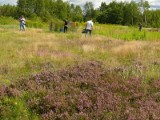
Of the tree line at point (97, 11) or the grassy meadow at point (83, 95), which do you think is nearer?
the grassy meadow at point (83, 95)

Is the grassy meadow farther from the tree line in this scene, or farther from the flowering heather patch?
the tree line

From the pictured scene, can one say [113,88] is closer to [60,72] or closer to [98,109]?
[98,109]

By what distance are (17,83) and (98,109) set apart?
2.80m

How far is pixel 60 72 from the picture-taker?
32.7 ft

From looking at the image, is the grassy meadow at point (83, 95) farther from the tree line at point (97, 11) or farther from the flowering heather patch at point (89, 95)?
the tree line at point (97, 11)

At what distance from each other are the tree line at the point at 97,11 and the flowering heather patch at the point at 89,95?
109037 mm

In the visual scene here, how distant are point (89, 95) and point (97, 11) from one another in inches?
4889

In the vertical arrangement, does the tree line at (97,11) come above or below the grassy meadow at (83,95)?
above

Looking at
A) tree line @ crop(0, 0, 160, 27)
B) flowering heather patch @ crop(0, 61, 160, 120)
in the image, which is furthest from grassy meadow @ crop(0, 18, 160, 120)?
tree line @ crop(0, 0, 160, 27)

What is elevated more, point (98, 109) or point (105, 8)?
point (105, 8)

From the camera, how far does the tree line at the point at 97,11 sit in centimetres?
12031

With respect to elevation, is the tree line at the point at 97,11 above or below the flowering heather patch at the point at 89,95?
above

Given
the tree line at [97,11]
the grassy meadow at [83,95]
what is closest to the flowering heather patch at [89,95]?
the grassy meadow at [83,95]

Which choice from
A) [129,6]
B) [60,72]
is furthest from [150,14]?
[60,72]
